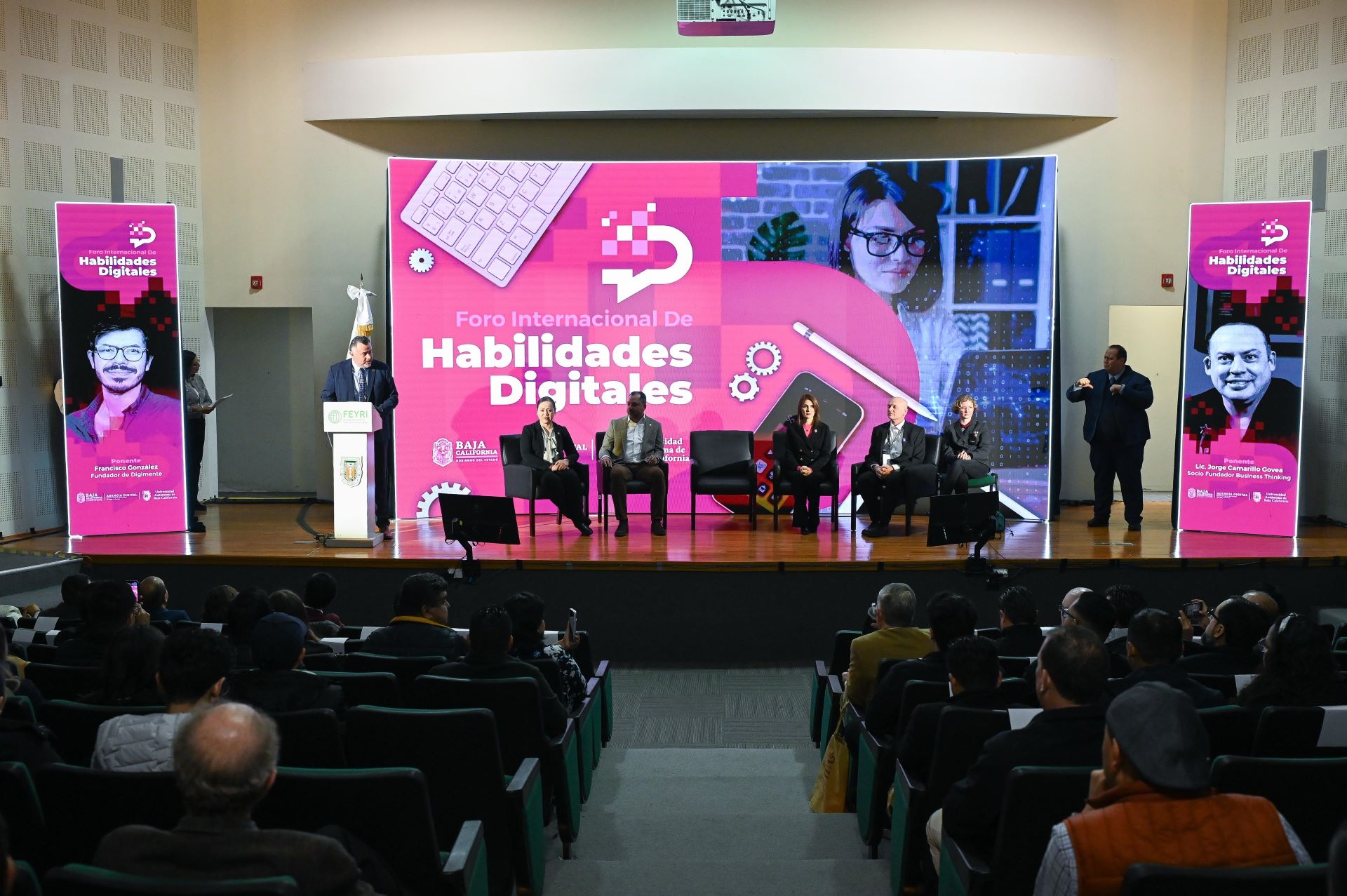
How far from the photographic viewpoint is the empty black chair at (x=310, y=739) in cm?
239

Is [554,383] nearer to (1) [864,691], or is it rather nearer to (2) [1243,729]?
(1) [864,691]

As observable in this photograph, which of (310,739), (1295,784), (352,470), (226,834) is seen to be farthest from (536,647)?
(352,470)

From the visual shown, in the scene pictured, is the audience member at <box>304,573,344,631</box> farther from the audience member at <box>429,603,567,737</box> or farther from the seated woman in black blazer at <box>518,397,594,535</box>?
the seated woman in black blazer at <box>518,397,594,535</box>

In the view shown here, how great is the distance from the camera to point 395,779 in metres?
2.03

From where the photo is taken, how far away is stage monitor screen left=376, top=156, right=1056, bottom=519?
853cm

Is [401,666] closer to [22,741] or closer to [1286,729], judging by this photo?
[22,741]

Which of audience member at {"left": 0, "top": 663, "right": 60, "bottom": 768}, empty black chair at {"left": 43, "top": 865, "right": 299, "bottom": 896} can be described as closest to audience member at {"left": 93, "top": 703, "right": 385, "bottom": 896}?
empty black chair at {"left": 43, "top": 865, "right": 299, "bottom": 896}

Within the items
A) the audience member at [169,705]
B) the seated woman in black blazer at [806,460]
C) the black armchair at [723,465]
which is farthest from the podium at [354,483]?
the audience member at [169,705]

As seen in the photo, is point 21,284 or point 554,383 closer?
point 21,284

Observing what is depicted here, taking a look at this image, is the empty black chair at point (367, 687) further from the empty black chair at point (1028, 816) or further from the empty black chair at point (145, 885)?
the empty black chair at point (1028, 816)

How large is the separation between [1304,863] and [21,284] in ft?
27.3

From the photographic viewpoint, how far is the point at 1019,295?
848 centimetres

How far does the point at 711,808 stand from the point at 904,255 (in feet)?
18.9

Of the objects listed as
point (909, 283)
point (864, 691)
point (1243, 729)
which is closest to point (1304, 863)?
Result: point (1243, 729)
